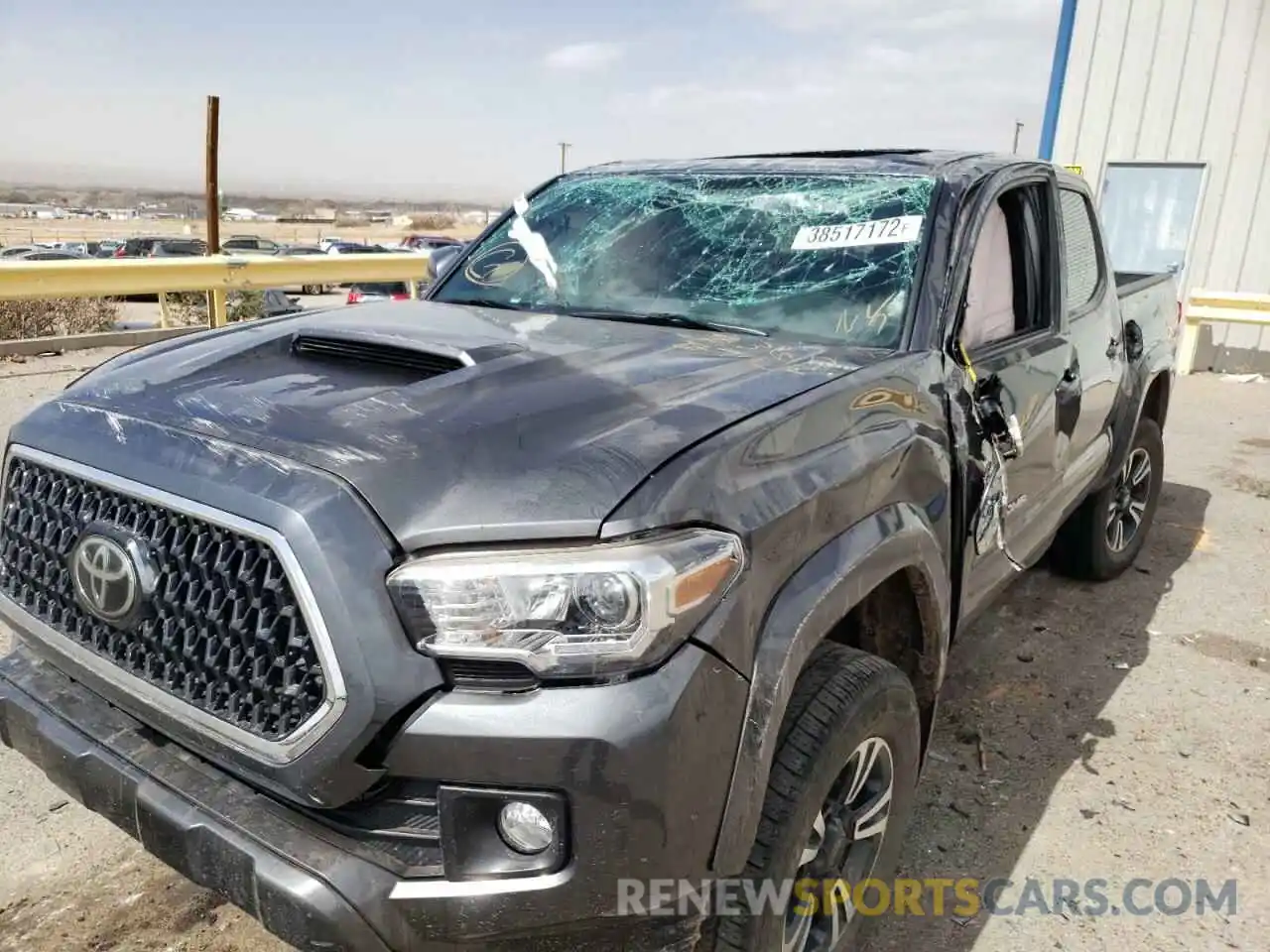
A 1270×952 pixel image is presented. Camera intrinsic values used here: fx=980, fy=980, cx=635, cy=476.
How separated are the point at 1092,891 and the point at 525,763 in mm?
1885

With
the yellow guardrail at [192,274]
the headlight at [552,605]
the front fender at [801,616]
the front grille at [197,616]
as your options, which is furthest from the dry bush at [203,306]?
the headlight at [552,605]

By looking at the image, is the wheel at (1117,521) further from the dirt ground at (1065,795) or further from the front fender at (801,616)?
the front fender at (801,616)

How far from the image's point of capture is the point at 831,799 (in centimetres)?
206

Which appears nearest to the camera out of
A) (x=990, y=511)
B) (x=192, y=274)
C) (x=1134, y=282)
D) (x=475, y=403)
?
(x=475, y=403)

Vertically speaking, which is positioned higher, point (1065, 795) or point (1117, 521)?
point (1117, 521)

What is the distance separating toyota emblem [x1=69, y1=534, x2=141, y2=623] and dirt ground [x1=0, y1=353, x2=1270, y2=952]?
937 millimetres

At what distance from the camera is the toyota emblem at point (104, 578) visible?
1762 mm

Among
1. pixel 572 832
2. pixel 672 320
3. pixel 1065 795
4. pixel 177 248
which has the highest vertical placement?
pixel 672 320

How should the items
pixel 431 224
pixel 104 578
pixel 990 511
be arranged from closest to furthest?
pixel 104 578 → pixel 990 511 → pixel 431 224

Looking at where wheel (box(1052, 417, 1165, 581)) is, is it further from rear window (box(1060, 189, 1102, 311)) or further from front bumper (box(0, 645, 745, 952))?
front bumper (box(0, 645, 745, 952))

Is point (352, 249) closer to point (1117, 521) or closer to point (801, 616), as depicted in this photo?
point (1117, 521)

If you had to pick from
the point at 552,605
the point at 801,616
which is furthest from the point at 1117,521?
the point at 552,605

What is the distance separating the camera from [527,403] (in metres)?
1.94

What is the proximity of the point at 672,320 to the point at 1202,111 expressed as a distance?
10662 millimetres
